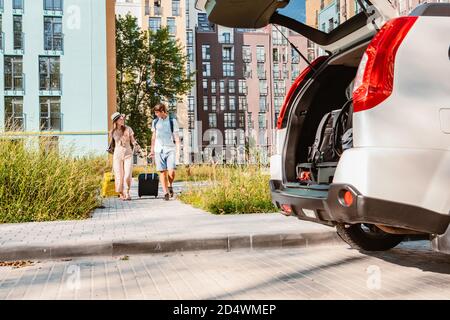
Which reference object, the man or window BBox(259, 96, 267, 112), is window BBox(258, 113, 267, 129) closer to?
window BBox(259, 96, 267, 112)

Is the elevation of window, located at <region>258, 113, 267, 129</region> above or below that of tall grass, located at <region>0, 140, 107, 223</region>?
above

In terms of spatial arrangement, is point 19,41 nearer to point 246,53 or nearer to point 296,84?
point 296,84

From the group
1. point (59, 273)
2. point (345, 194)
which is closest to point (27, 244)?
point (59, 273)

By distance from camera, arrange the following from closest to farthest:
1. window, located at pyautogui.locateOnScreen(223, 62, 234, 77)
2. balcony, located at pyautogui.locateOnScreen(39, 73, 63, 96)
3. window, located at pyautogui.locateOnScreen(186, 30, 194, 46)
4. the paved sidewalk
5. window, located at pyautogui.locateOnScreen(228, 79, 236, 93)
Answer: the paved sidewalk < balcony, located at pyautogui.locateOnScreen(39, 73, 63, 96) < window, located at pyautogui.locateOnScreen(186, 30, 194, 46) < window, located at pyautogui.locateOnScreen(223, 62, 234, 77) < window, located at pyautogui.locateOnScreen(228, 79, 236, 93)

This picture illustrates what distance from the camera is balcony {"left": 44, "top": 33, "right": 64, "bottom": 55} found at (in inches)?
1629

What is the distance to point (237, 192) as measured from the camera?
9734 mm

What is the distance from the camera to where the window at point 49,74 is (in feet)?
136

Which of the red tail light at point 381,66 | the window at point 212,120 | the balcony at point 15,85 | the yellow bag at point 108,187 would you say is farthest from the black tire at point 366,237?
the window at point 212,120

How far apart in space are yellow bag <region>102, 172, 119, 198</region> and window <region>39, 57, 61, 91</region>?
2980cm

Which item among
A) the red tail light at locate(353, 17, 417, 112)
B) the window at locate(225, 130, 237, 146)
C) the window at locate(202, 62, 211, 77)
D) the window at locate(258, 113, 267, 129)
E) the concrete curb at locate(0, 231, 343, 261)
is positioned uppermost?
the window at locate(202, 62, 211, 77)

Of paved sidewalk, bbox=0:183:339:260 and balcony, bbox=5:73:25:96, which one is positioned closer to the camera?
paved sidewalk, bbox=0:183:339:260

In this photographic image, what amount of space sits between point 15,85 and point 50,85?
240 centimetres

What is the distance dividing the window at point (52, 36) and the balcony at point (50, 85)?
6.49 feet

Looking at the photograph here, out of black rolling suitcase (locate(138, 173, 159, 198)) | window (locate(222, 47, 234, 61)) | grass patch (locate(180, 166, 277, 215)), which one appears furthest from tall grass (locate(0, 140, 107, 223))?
window (locate(222, 47, 234, 61))
